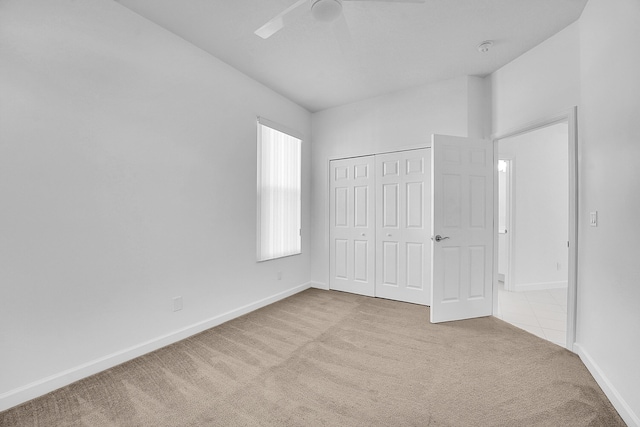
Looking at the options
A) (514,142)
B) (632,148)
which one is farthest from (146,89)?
Answer: (514,142)

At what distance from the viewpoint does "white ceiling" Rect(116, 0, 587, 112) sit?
2.12 meters

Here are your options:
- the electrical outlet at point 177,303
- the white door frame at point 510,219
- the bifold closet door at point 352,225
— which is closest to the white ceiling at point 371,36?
the bifold closet door at point 352,225

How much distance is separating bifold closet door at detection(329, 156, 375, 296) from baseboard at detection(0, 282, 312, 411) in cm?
165

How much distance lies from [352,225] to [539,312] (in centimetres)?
254

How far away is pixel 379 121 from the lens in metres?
3.79

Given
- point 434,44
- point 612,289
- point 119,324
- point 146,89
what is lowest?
point 119,324

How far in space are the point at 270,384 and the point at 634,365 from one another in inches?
84.7

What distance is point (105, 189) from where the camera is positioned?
2031 mm

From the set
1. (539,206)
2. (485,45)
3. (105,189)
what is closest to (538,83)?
(485,45)

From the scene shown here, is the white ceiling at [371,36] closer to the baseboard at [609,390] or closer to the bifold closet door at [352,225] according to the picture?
the bifold closet door at [352,225]

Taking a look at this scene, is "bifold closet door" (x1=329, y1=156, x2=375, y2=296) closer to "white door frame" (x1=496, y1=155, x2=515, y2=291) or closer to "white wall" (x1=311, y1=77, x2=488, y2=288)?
"white wall" (x1=311, y1=77, x2=488, y2=288)

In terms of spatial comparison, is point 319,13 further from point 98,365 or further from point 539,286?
point 539,286

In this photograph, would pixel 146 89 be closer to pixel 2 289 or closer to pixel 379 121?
pixel 2 289

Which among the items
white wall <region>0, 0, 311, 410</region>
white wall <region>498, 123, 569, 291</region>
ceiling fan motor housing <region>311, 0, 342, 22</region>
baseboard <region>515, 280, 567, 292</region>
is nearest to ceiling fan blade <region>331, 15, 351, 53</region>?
ceiling fan motor housing <region>311, 0, 342, 22</region>
